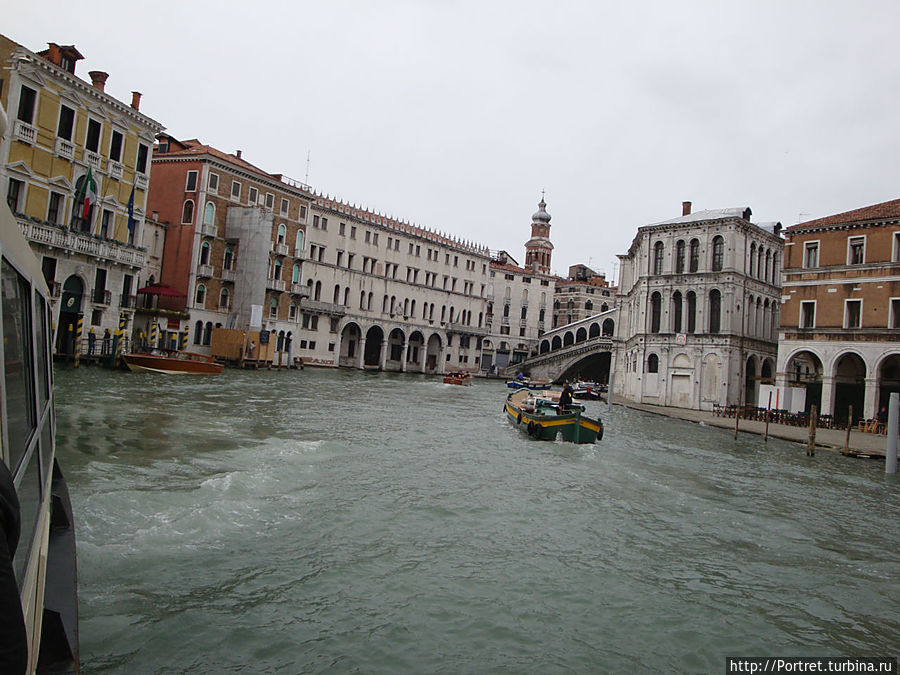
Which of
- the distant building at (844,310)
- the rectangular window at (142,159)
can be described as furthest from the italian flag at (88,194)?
the distant building at (844,310)

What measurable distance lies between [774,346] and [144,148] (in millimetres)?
35476

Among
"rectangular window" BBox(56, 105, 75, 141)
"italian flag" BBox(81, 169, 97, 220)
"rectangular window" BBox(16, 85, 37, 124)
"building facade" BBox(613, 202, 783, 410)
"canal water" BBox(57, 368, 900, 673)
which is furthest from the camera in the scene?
"building facade" BBox(613, 202, 783, 410)

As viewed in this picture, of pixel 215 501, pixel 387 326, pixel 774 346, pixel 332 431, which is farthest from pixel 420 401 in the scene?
pixel 387 326

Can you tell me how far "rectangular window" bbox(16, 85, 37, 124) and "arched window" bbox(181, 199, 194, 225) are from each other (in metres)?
14.6

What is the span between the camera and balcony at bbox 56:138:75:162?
23.8 m

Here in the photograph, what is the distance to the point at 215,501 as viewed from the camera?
28.3 ft

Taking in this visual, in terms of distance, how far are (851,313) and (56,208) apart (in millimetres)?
31171

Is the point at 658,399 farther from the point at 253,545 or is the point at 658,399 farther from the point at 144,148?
the point at 253,545

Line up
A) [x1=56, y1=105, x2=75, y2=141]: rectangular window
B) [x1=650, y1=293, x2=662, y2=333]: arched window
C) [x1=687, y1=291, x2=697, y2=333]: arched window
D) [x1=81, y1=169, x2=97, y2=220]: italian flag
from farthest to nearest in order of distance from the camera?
[x1=650, y1=293, x2=662, y2=333]: arched window → [x1=687, y1=291, x2=697, y2=333]: arched window → [x1=81, y1=169, x2=97, y2=220]: italian flag → [x1=56, y1=105, x2=75, y2=141]: rectangular window

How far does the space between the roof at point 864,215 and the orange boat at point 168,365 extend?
26.0m

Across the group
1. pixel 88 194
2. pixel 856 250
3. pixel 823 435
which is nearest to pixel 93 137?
pixel 88 194

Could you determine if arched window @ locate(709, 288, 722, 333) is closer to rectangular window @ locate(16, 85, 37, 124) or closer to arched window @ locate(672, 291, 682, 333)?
arched window @ locate(672, 291, 682, 333)

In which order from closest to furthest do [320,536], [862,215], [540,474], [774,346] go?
[320,536] → [540,474] → [862,215] → [774,346]

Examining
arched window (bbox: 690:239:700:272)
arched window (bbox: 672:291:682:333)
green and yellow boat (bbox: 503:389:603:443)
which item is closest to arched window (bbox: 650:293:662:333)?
arched window (bbox: 672:291:682:333)
